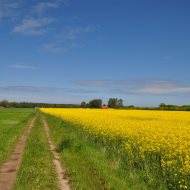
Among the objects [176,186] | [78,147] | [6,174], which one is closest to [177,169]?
[176,186]

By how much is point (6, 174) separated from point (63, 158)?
11.0 feet

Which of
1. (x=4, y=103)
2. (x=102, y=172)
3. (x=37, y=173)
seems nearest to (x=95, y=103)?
(x=4, y=103)

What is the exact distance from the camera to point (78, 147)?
16.9 meters

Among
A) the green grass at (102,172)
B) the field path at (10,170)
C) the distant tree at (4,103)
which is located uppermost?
the distant tree at (4,103)

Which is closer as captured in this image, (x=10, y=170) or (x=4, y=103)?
(x=10, y=170)

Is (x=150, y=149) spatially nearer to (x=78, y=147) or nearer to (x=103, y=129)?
(x=78, y=147)

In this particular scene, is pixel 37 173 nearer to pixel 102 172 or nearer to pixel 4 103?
pixel 102 172

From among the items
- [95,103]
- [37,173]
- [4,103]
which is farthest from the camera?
[4,103]

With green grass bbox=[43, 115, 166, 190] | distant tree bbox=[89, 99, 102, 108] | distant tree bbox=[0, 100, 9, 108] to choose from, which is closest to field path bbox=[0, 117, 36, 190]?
green grass bbox=[43, 115, 166, 190]

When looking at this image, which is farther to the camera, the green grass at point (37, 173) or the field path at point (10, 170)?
the field path at point (10, 170)

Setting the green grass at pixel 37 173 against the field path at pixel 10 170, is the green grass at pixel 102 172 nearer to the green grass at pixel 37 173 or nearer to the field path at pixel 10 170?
the green grass at pixel 37 173

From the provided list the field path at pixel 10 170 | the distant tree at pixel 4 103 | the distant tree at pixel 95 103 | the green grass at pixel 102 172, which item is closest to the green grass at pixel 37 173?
the field path at pixel 10 170

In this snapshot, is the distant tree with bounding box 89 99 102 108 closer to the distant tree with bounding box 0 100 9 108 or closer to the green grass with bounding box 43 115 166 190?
the distant tree with bounding box 0 100 9 108

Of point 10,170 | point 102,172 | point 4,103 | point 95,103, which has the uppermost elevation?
point 4,103
